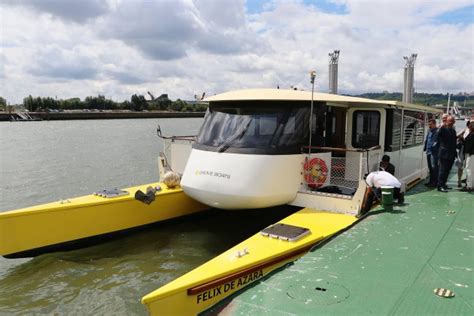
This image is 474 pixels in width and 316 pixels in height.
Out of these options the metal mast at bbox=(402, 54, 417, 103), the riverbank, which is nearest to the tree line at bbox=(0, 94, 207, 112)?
the riverbank

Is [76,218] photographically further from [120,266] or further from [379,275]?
[379,275]

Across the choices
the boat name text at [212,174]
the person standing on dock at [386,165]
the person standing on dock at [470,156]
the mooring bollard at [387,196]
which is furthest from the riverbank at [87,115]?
the mooring bollard at [387,196]

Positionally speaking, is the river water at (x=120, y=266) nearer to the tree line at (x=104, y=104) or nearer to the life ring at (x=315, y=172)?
the life ring at (x=315, y=172)

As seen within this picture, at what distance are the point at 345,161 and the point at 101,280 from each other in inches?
200

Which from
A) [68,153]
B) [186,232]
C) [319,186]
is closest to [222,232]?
[186,232]

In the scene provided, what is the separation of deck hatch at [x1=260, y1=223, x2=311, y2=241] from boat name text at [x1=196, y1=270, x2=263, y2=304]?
738mm

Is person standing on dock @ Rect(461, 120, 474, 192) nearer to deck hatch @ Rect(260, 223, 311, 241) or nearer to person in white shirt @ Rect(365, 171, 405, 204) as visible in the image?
person in white shirt @ Rect(365, 171, 405, 204)

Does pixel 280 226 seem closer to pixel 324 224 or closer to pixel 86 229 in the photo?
pixel 324 224

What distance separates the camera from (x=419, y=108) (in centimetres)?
1066

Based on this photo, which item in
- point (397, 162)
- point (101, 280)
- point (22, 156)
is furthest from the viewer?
point (22, 156)

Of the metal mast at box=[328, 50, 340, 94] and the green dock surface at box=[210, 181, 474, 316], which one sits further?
the metal mast at box=[328, 50, 340, 94]

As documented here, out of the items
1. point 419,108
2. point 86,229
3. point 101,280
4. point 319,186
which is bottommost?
point 101,280

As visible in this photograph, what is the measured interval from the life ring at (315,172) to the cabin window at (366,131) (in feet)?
5.90

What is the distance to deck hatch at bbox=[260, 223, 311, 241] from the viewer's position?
19.0 feet
